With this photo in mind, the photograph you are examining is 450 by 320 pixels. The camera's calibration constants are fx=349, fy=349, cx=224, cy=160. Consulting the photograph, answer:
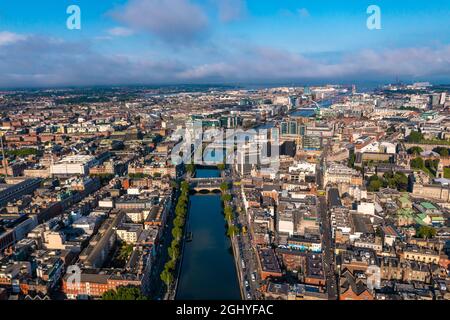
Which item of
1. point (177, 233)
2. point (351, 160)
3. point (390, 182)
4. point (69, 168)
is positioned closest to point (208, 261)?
point (177, 233)

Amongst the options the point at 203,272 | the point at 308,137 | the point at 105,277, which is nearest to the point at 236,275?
the point at 203,272

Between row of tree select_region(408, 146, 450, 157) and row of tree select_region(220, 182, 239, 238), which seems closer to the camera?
row of tree select_region(220, 182, 239, 238)

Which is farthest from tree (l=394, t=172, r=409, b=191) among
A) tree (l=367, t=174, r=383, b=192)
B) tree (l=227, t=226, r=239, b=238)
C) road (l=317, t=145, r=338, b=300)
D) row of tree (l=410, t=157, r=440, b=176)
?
tree (l=227, t=226, r=239, b=238)

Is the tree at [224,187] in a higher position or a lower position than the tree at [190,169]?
lower

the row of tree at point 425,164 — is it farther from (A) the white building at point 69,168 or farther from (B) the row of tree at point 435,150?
(A) the white building at point 69,168

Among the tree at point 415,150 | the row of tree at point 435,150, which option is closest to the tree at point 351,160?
the row of tree at point 435,150

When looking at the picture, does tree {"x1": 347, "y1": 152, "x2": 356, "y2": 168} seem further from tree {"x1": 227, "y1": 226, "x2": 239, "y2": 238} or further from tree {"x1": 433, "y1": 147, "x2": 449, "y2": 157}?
tree {"x1": 227, "y1": 226, "x2": 239, "y2": 238}

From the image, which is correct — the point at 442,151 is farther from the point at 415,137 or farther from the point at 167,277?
the point at 167,277
